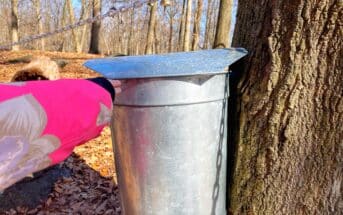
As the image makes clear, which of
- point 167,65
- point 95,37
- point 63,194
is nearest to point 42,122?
point 167,65

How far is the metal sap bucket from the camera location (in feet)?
4.71

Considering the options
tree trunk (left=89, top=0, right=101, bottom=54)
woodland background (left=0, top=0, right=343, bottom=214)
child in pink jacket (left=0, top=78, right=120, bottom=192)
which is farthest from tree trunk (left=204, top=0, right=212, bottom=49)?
child in pink jacket (left=0, top=78, right=120, bottom=192)

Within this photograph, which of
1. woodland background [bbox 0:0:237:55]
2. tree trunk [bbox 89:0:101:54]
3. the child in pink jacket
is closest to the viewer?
the child in pink jacket

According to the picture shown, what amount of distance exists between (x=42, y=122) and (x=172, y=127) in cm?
55

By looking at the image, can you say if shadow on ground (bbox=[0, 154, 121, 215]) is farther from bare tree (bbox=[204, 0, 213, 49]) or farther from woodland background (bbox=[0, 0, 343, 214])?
bare tree (bbox=[204, 0, 213, 49])

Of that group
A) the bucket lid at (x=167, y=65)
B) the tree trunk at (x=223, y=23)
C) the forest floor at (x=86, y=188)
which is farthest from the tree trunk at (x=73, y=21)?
the bucket lid at (x=167, y=65)

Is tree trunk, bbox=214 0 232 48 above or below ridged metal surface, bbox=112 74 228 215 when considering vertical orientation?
above

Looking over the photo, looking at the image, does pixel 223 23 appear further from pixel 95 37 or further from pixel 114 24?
pixel 114 24

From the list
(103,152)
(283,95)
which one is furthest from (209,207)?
(103,152)

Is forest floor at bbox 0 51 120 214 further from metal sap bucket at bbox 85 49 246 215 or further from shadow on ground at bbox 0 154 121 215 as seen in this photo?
metal sap bucket at bbox 85 49 246 215

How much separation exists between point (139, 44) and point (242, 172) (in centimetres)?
3849

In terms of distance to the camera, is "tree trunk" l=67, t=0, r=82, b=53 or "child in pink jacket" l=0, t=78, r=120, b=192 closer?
"child in pink jacket" l=0, t=78, r=120, b=192

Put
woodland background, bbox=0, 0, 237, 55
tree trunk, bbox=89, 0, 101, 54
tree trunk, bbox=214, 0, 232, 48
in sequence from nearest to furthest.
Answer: tree trunk, bbox=214, 0, 232, 48 < tree trunk, bbox=89, 0, 101, 54 < woodland background, bbox=0, 0, 237, 55

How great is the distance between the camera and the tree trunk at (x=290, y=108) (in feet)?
4.74
